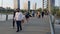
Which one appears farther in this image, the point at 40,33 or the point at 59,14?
the point at 59,14

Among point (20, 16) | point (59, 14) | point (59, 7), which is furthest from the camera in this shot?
point (59, 7)

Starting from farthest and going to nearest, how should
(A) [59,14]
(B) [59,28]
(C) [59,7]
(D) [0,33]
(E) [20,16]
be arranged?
1. (C) [59,7]
2. (A) [59,14]
3. (B) [59,28]
4. (E) [20,16]
5. (D) [0,33]

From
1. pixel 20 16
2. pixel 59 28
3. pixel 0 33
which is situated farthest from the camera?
pixel 59 28

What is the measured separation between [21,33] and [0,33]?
1401 mm

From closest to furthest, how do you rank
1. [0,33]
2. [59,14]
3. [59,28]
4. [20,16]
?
[0,33], [20,16], [59,28], [59,14]

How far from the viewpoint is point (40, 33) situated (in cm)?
1444

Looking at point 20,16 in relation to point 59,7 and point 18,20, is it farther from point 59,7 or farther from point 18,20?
point 59,7

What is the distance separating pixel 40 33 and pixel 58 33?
1208 mm

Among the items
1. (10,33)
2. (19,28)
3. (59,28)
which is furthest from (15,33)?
(59,28)

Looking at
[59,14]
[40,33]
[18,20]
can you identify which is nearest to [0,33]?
[18,20]

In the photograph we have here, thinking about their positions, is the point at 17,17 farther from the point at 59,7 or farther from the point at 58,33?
the point at 59,7

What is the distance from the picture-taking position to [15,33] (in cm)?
1438

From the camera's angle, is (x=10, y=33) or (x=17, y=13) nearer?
(x=10, y=33)

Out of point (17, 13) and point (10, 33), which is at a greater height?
point (17, 13)
